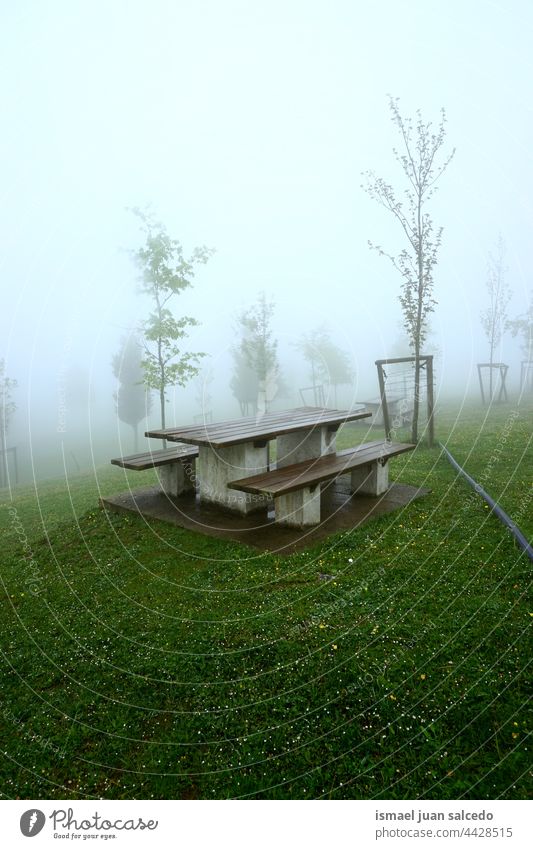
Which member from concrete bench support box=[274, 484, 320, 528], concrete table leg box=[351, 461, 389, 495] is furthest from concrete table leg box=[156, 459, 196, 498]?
concrete table leg box=[351, 461, 389, 495]

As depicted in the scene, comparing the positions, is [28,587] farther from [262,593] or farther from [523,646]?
[523,646]

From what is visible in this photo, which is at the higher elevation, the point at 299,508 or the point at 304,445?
the point at 304,445

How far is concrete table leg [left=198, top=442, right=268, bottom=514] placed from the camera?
6.00m

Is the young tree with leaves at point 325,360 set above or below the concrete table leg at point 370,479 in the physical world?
above

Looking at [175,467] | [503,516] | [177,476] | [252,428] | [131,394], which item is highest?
[131,394]

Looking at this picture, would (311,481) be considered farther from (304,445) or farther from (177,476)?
(177,476)

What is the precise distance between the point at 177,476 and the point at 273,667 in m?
3.78

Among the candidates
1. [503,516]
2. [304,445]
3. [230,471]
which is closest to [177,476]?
[230,471]

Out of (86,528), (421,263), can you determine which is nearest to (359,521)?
(86,528)

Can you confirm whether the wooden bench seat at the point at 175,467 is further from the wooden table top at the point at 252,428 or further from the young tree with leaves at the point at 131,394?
the young tree with leaves at the point at 131,394

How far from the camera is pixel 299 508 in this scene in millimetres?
5363

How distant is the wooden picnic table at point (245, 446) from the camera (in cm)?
573

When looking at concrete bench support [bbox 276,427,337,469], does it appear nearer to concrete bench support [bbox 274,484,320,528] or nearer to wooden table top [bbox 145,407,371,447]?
wooden table top [bbox 145,407,371,447]

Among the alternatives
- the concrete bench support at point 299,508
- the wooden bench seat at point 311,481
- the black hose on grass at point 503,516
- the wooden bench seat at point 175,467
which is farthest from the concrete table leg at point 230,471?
the black hose on grass at point 503,516
